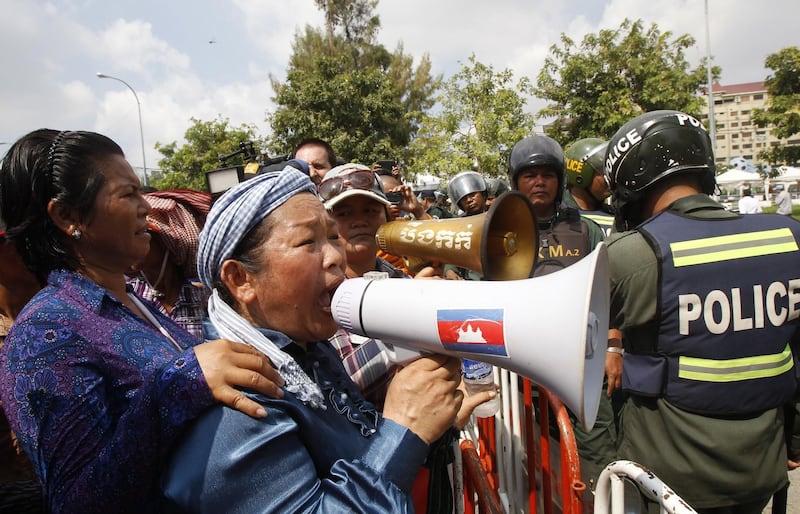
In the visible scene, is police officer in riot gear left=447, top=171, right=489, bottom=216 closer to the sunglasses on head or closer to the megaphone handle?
the sunglasses on head

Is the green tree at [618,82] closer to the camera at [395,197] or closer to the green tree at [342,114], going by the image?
the green tree at [342,114]

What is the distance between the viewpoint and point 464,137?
1652 centimetres

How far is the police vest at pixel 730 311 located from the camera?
2.06 meters

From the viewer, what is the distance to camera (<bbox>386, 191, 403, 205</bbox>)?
4.01m

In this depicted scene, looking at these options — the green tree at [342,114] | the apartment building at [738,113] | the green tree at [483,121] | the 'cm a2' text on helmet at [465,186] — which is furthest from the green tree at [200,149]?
the apartment building at [738,113]

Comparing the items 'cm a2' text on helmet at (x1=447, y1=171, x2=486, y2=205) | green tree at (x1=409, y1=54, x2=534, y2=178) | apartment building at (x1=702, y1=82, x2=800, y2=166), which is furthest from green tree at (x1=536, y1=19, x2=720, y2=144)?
apartment building at (x1=702, y1=82, x2=800, y2=166)

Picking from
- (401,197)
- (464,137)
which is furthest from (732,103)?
(401,197)

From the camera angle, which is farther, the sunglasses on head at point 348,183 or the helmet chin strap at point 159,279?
the helmet chin strap at point 159,279

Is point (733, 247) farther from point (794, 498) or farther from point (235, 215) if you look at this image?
point (794, 498)

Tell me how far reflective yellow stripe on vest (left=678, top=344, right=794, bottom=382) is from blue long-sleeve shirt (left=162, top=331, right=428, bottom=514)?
1462 mm

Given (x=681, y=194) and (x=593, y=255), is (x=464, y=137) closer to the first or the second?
(x=681, y=194)

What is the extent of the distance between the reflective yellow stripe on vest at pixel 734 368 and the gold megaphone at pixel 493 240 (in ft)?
3.35

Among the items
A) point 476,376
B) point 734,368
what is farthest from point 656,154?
point 476,376

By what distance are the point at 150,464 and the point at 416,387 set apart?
639 mm
